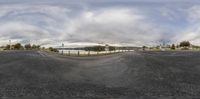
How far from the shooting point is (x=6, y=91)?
173ft

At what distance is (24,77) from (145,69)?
17.3 meters

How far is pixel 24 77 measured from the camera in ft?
210

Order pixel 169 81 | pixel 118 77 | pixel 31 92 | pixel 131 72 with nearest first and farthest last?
1. pixel 31 92
2. pixel 169 81
3. pixel 118 77
4. pixel 131 72

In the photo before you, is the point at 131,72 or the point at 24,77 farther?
the point at 131,72

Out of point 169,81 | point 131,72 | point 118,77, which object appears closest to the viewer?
point 169,81

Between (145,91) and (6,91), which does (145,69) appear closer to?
(145,91)

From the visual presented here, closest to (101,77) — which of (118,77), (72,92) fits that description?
(118,77)

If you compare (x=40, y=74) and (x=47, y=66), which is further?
(x=47, y=66)

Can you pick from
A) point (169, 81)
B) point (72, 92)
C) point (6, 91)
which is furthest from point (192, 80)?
point (6, 91)

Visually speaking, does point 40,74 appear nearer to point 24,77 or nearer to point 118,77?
point 24,77

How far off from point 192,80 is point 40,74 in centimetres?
1899

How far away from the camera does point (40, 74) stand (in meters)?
66.6

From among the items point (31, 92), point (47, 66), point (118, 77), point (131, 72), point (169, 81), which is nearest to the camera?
point (31, 92)

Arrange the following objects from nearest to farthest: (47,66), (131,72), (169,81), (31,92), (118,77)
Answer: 1. (31,92)
2. (169,81)
3. (118,77)
4. (131,72)
5. (47,66)
